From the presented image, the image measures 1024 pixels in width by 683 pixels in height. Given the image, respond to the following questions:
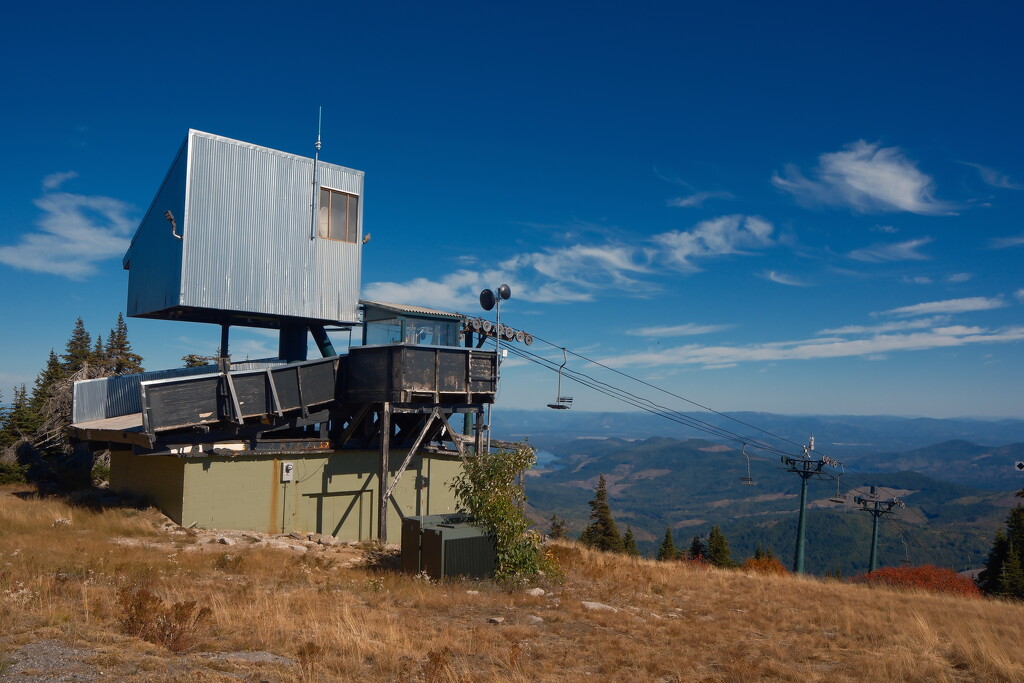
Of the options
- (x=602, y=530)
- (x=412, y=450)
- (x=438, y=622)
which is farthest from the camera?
(x=602, y=530)

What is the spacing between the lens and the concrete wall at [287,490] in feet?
71.3

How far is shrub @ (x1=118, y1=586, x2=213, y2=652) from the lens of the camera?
9.95 meters

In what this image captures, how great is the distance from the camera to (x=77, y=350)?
54.5 m

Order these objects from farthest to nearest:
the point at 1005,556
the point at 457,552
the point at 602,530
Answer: the point at 602,530, the point at 1005,556, the point at 457,552

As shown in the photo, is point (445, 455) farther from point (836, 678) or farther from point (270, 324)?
point (836, 678)

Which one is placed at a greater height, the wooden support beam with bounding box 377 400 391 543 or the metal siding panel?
the metal siding panel

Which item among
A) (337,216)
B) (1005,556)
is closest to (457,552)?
(337,216)

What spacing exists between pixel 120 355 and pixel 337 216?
120 ft

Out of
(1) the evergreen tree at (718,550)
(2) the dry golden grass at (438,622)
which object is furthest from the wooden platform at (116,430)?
(1) the evergreen tree at (718,550)

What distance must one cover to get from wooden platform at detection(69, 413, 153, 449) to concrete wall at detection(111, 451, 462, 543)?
4.64 ft

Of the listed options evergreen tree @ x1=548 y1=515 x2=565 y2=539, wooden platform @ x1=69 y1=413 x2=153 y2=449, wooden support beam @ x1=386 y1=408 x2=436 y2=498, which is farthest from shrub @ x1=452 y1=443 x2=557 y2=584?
evergreen tree @ x1=548 y1=515 x2=565 y2=539

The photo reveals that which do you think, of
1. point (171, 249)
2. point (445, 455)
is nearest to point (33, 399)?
point (171, 249)

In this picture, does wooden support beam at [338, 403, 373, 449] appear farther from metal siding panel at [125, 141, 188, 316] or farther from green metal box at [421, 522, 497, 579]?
green metal box at [421, 522, 497, 579]

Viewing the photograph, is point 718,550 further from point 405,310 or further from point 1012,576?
point 405,310
